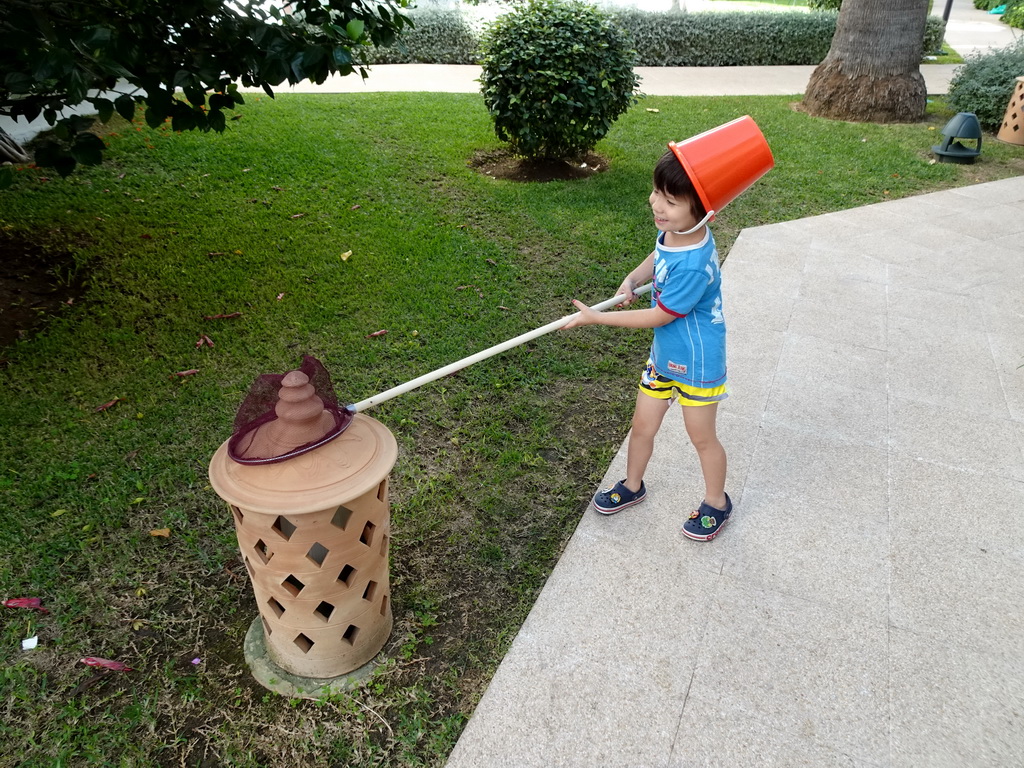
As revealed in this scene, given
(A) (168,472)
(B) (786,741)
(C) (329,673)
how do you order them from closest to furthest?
(B) (786,741) < (C) (329,673) < (A) (168,472)

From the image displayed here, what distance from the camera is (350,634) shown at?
241 centimetres

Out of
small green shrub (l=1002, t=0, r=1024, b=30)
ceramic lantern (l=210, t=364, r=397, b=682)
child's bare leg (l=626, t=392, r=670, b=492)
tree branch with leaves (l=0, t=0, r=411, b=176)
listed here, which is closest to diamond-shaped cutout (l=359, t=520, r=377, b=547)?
ceramic lantern (l=210, t=364, r=397, b=682)

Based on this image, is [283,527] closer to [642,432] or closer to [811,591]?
[642,432]

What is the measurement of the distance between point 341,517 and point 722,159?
164cm

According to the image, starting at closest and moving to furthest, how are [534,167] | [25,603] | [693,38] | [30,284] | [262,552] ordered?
[262,552], [25,603], [30,284], [534,167], [693,38]

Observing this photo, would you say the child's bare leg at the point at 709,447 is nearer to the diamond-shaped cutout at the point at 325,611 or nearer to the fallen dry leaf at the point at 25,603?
the diamond-shaped cutout at the point at 325,611

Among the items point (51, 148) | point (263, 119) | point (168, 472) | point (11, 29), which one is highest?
point (11, 29)

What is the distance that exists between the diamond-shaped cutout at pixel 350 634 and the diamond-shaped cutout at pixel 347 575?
0.66ft

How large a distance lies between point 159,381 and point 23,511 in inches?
40.7

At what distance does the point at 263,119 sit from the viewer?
820 centimetres

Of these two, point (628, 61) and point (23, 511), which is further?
point (628, 61)

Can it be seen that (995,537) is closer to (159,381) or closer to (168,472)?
(168,472)

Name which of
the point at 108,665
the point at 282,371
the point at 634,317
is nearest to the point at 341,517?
the point at 108,665

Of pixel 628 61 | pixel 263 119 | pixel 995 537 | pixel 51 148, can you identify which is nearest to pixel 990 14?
pixel 628 61
